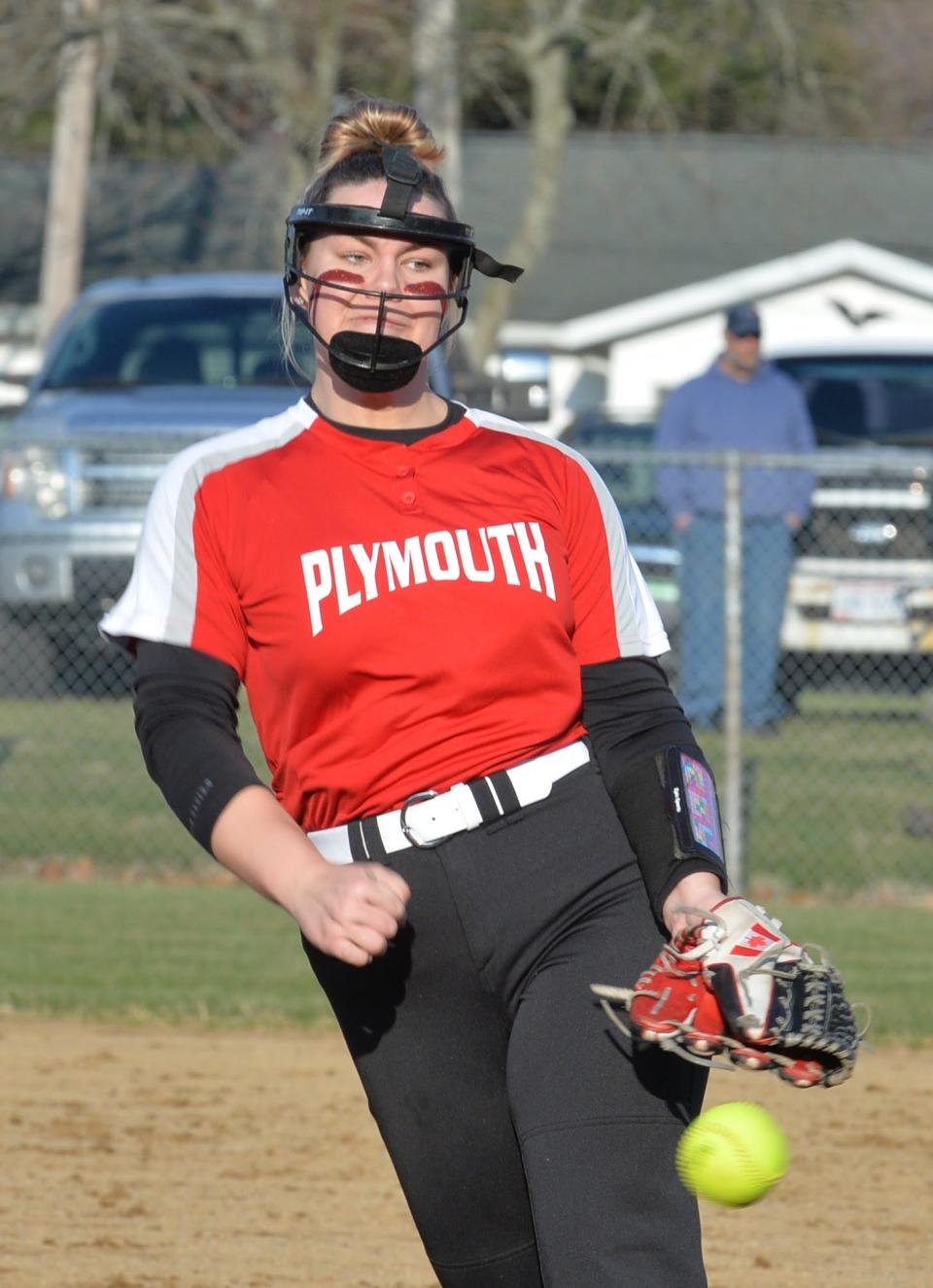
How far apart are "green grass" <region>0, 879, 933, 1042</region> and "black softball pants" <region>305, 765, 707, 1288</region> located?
431 cm

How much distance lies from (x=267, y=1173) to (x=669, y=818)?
293 centimetres

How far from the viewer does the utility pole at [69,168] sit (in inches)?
754

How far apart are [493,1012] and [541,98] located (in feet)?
61.9

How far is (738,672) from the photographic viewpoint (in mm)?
8922

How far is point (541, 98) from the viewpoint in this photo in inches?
816

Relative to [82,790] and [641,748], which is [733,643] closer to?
[82,790]

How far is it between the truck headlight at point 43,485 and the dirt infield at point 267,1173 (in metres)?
4.35

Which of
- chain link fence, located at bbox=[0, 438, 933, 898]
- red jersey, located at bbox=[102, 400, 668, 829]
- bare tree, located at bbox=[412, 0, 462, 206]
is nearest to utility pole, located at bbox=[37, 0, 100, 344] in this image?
bare tree, located at bbox=[412, 0, 462, 206]

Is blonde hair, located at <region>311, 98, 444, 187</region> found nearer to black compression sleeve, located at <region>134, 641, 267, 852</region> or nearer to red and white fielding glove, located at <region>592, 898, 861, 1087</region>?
black compression sleeve, located at <region>134, 641, 267, 852</region>

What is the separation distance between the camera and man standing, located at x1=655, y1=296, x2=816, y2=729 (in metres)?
10.1

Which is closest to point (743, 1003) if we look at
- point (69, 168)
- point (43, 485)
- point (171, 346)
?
point (43, 485)

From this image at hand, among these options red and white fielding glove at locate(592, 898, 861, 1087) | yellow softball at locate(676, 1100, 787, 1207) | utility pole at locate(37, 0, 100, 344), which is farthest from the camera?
utility pole at locate(37, 0, 100, 344)

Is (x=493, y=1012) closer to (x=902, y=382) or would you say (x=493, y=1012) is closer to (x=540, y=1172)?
(x=540, y=1172)

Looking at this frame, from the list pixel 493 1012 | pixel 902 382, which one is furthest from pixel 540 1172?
pixel 902 382
